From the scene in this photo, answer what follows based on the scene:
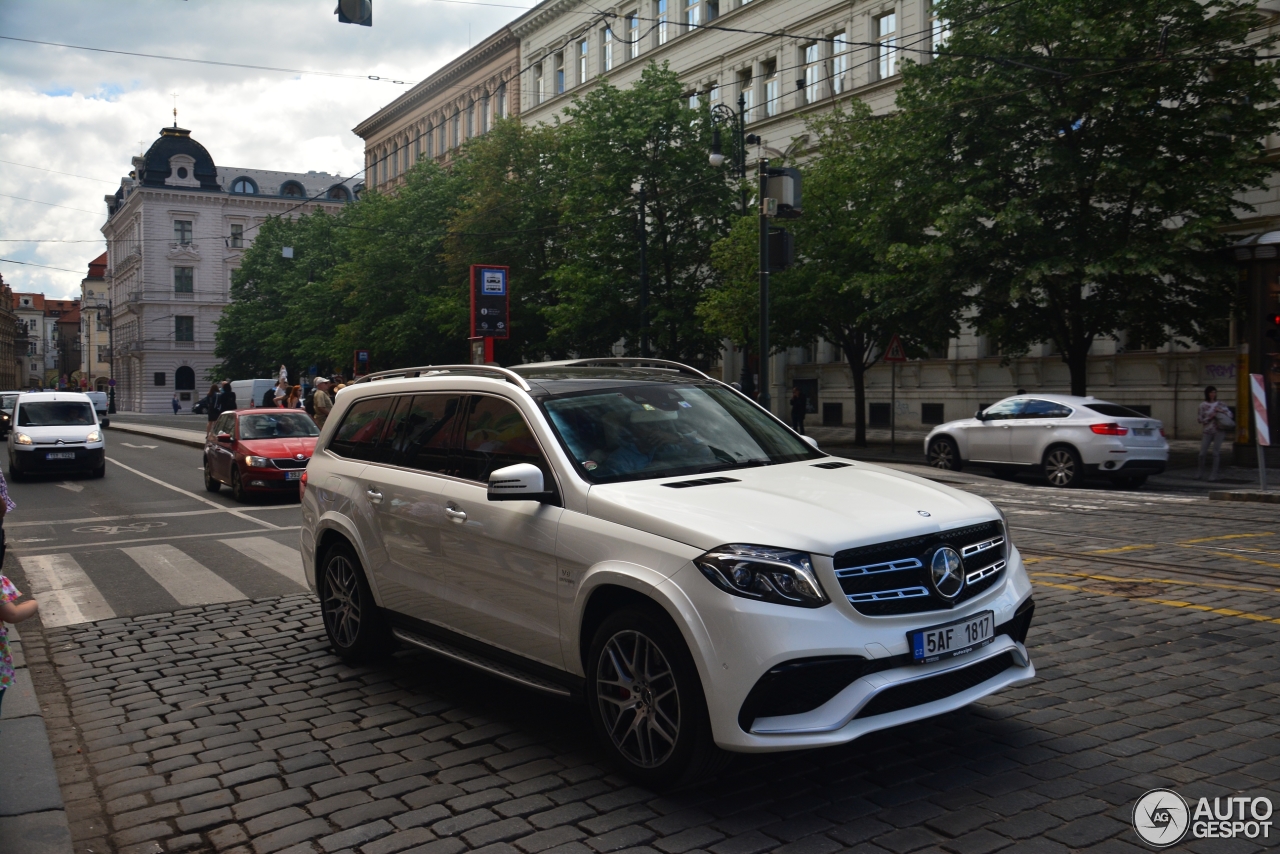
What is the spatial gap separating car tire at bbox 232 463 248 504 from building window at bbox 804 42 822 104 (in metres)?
30.7

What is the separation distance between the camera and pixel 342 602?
6.68 metres

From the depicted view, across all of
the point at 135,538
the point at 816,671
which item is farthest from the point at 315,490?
the point at 135,538

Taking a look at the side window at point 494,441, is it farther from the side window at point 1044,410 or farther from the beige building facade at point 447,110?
the beige building facade at point 447,110

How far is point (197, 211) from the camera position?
9831 centimetres

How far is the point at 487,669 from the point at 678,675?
4.73 feet

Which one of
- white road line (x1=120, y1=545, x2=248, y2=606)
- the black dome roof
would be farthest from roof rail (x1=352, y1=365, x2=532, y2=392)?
the black dome roof

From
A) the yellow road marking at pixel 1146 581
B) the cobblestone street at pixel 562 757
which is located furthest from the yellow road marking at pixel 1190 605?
the yellow road marking at pixel 1146 581

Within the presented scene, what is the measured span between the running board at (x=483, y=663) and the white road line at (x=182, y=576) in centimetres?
348

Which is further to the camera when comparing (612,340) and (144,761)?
(612,340)

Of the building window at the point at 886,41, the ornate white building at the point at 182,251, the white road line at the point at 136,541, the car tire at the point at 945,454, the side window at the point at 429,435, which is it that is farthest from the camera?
the ornate white building at the point at 182,251

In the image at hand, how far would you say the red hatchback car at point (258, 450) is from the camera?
1706 centimetres

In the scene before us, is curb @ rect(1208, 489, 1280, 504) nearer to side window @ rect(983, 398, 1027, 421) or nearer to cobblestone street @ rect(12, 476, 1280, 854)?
side window @ rect(983, 398, 1027, 421)

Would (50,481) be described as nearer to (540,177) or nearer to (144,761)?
(144,761)

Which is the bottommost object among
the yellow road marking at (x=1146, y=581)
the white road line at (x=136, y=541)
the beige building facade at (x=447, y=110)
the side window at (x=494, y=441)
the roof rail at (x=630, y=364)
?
the white road line at (x=136, y=541)
